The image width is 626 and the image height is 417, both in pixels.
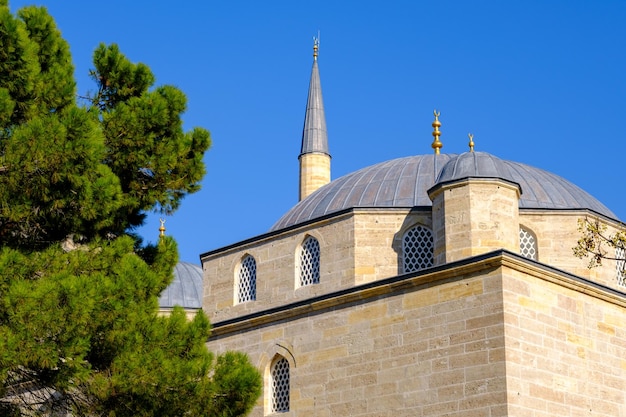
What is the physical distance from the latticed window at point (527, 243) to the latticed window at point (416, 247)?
1304 millimetres

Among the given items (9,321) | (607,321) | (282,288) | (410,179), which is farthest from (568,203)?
(9,321)

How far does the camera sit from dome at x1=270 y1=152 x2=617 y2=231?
49.5ft

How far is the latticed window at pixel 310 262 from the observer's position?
572 inches

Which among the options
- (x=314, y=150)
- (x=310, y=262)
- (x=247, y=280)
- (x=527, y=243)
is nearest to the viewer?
(x=527, y=243)

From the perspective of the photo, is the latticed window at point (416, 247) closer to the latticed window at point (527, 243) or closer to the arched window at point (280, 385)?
the latticed window at point (527, 243)

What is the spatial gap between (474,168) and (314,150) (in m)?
11.8

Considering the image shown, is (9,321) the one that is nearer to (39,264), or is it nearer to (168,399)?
(39,264)

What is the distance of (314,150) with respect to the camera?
24625 millimetres

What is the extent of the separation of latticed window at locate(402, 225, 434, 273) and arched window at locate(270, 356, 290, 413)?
6.62 feet

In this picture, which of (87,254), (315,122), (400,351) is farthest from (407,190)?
(315,122)

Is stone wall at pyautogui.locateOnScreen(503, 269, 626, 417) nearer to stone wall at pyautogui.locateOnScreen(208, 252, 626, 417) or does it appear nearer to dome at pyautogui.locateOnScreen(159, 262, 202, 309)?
stone wall at pyautogui.locateOnScreen(208, 252, 626, 417)

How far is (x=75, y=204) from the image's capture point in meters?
9.84

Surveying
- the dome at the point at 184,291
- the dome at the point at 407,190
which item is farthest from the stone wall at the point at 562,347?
the dome at the point at 184,291

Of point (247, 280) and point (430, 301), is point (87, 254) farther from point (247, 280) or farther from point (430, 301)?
point (247, 280)
